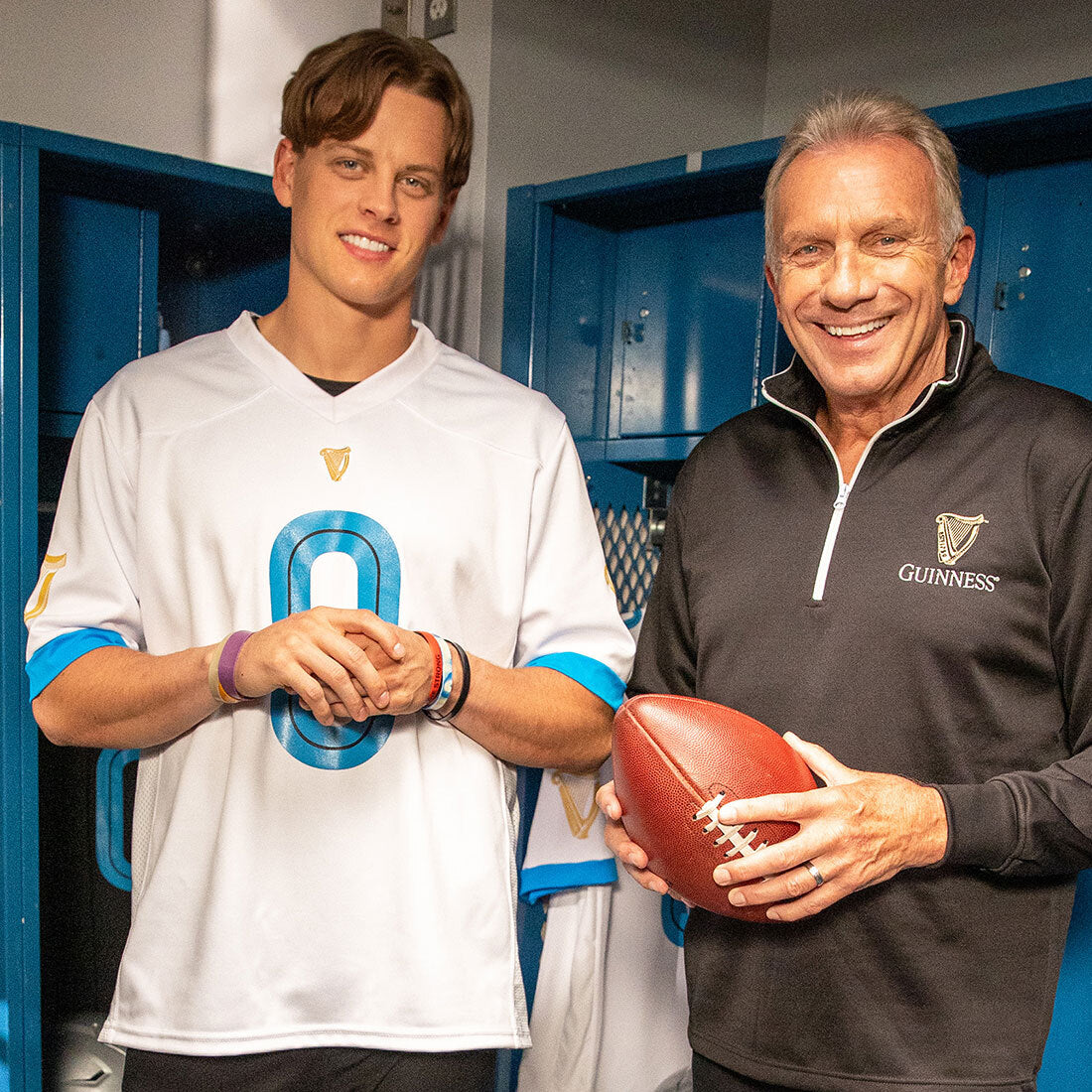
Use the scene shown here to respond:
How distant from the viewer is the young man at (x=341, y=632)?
1.38 meters

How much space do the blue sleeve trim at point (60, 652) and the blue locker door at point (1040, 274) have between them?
1.40 m

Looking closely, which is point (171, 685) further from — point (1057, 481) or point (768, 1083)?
point (1057, 481)

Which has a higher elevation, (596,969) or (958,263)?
(958,263)

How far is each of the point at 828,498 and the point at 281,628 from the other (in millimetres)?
628

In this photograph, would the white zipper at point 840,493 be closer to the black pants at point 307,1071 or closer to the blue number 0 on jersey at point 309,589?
the blue number 0 on jersey at point 309,589

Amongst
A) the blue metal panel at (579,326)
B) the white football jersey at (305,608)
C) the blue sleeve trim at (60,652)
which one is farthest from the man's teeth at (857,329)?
the blue metal panel at (579,326)

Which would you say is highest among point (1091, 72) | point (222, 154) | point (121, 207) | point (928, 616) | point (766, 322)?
point (1091, 72)

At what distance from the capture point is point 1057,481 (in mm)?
1234

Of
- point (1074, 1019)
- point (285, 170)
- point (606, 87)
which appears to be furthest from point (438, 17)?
point (1074, 1019)

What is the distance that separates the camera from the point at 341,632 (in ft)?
4.20

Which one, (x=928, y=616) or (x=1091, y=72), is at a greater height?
(x=1091, y=72)

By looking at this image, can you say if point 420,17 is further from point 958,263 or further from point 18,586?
point 958,263

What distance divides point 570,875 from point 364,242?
1117 millimetres

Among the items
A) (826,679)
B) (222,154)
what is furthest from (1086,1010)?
(222,154)
